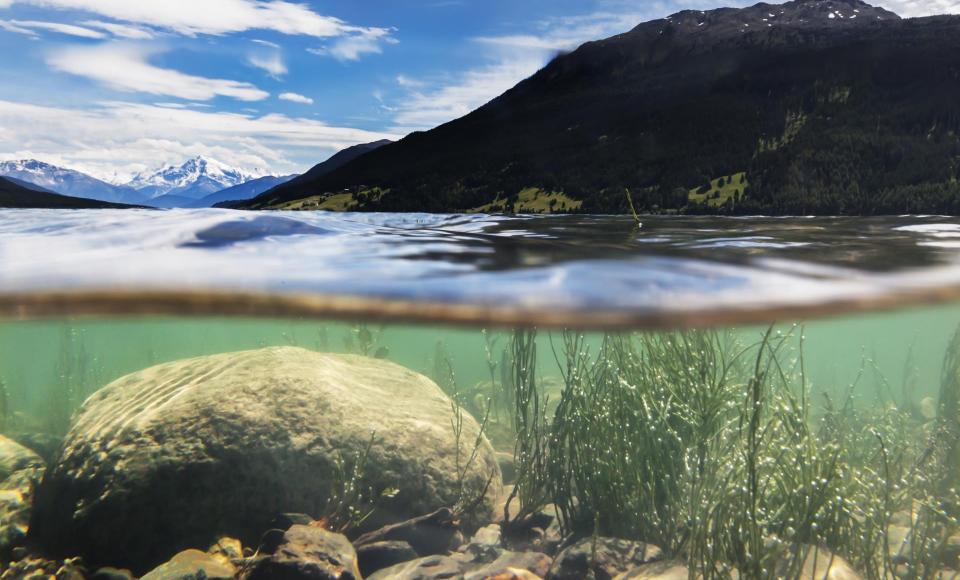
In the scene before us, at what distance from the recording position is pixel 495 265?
6.08m

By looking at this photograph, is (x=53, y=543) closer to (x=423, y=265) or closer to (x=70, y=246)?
(x=70, y=246)

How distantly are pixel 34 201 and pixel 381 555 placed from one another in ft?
52.8

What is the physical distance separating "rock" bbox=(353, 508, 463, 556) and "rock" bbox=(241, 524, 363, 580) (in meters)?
1.19

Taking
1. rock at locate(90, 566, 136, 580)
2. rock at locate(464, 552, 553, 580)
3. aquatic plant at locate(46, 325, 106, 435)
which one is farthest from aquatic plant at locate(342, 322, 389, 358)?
aquatic plant at locate(46, 325, 106, 435)

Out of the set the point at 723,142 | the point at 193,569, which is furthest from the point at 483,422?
the point at 723,142

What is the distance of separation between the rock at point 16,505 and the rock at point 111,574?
2380 millimetres

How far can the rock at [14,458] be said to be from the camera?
973 cm

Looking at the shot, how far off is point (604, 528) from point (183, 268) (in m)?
6.43

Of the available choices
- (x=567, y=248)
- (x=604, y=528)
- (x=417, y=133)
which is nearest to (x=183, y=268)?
(x=567, y=248)

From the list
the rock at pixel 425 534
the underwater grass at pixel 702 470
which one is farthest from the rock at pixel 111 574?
the underwater grass at pixel 702 470

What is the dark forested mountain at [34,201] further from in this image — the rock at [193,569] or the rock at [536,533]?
the rock at [536,533]

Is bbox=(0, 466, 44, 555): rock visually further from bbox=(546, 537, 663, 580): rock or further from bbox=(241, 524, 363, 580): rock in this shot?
bbox=(546, 537, 663, 580): rock

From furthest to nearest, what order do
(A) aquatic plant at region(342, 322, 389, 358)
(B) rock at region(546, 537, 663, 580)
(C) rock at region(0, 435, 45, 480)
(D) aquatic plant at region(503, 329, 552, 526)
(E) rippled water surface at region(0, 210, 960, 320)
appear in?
(A) aquatic plant at region(342, 322, 389, 358) < (C) rock at region(0, 435, 45, 480) < (D) aquatic plant at region(503, 329, 552, 526) < (B) rock at region(546, 537, 663, 580) < (E) rippled water surface at region(0, 210, 960, 320)

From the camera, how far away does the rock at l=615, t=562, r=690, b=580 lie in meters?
6.08
